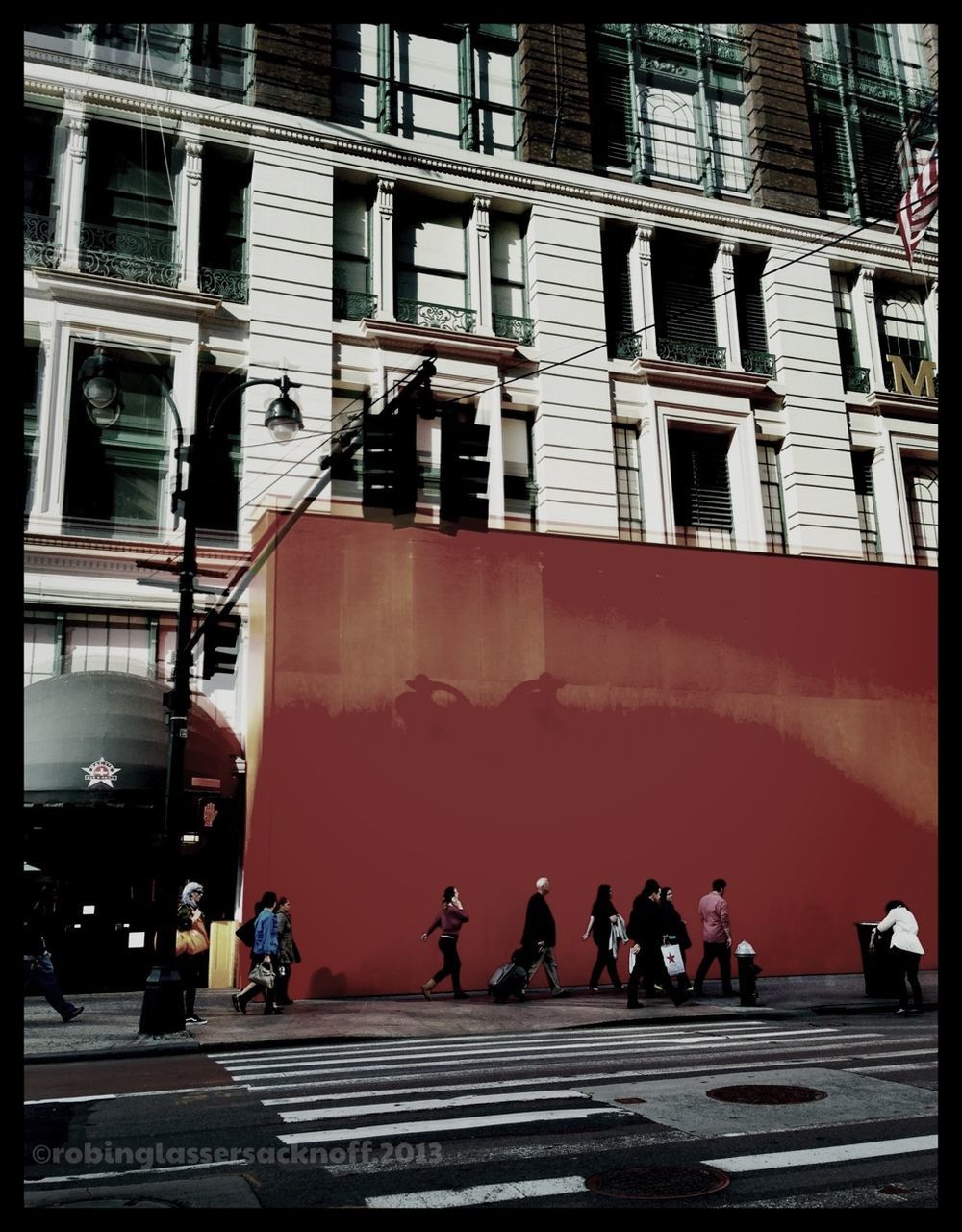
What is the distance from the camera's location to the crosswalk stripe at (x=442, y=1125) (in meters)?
7.21

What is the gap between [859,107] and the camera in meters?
26.1

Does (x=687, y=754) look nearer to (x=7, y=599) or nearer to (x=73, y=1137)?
A: (x=73, y=1137)

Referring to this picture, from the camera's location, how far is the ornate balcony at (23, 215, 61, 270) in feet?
62.7

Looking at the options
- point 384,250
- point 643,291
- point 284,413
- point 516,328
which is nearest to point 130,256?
point 384,250

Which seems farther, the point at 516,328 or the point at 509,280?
the point at 509,280

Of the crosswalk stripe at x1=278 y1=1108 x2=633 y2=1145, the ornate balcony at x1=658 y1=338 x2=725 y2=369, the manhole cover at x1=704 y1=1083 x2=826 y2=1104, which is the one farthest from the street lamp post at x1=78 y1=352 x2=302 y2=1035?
the ornate balcony at x1=658 y1=338 x2=725 y2=369

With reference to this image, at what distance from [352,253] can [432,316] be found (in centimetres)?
205

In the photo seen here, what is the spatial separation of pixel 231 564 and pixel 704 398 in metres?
10.7

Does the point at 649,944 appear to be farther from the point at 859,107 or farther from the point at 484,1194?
the point at 859,107

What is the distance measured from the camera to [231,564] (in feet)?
64.2

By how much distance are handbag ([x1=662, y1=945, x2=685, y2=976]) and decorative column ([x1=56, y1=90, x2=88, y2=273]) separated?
15.2 metres

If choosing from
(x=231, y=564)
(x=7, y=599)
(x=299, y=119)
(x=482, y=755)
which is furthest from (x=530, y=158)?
(x=7, y=599)

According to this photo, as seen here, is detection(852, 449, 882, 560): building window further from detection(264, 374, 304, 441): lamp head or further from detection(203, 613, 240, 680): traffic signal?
detection(203, 613, 240, 680): traffic signal

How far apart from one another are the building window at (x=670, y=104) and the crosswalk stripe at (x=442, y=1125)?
21.1 meters
